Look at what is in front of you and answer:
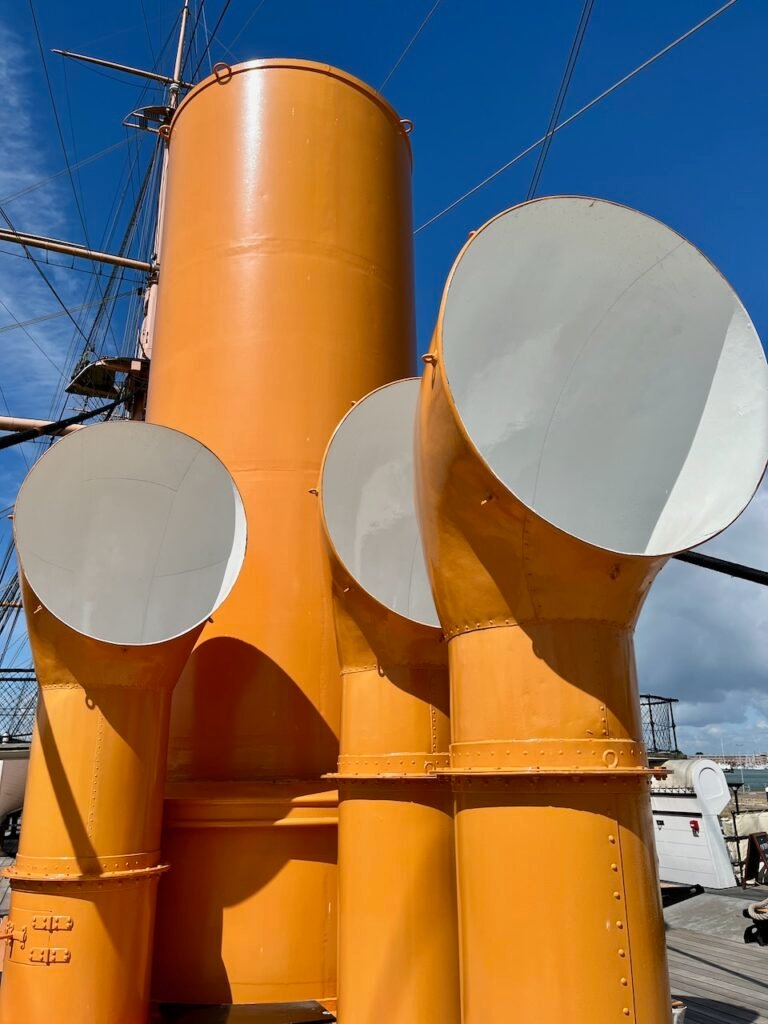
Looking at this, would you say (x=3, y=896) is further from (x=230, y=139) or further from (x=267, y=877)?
(x=230, y=139)

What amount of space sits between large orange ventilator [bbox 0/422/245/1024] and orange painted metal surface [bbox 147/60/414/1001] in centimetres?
119

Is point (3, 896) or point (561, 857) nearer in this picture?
point (561, 857)

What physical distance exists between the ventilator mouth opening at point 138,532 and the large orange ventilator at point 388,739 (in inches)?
48.7

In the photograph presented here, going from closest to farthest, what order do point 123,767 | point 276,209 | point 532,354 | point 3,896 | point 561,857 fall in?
point 561,857 → point 532,354 → point 123,767 → point 276,209 → point 3,896

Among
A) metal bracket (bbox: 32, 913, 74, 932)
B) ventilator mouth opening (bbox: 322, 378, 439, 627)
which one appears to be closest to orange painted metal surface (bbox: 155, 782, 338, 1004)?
metal bracket (bbox: 32, 913, 74, 932)

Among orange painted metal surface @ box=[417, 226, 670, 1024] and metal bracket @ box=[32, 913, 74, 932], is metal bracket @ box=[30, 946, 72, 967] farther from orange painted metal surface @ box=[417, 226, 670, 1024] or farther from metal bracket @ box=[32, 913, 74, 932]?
orange painted metal surface @ box=[417, 226, 670, 1024]

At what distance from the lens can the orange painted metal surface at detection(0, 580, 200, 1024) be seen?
19.8ft

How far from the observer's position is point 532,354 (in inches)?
191

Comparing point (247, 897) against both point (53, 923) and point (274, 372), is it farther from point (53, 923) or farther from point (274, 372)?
point (274, 372)

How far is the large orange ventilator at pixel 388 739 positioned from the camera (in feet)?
19.1

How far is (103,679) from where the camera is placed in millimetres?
6559

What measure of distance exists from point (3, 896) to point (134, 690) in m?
10.5

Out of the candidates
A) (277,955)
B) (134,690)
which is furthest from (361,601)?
(277,955)

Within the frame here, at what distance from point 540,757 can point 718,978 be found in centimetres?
647
